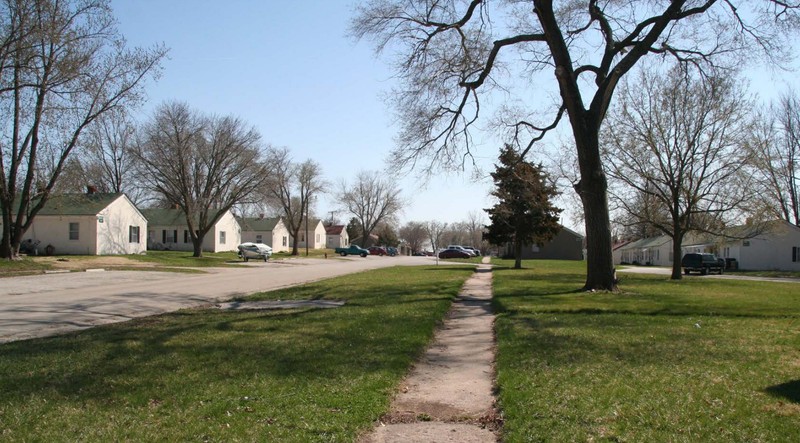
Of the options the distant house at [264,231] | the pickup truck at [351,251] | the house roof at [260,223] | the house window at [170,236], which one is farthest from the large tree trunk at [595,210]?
the pickup truck at [351,251]

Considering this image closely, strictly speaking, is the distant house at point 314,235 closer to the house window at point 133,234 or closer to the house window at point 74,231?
the house window at point 133,234

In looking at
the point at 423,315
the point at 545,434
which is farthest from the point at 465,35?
the point at 545,434

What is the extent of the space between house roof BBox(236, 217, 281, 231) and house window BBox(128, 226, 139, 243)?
2809 cm

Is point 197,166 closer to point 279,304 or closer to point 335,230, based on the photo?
point 279,304

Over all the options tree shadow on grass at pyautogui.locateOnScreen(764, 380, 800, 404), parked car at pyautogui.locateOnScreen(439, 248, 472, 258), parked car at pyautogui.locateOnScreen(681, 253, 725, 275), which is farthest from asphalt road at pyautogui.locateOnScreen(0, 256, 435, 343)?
parked car at pyautogui.locateOnScreen(439, 248, 472, 258)

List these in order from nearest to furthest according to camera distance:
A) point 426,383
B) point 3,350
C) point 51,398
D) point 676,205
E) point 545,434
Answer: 1. point 545,434
2. point 51,398
3. point 426,383
4. point 3,350
5. point 676,205

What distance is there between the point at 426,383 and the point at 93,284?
19.0 m

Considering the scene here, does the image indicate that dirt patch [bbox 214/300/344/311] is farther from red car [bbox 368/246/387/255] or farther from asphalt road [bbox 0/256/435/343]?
red car [bbox 368/246/387/255]

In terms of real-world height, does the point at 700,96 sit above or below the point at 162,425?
above

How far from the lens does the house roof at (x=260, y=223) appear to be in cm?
7875

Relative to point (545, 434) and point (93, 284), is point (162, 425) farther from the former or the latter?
point (93, 284)

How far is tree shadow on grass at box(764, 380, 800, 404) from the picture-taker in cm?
581

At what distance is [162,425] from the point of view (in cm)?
506

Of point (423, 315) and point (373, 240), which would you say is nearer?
point (423, 315)
